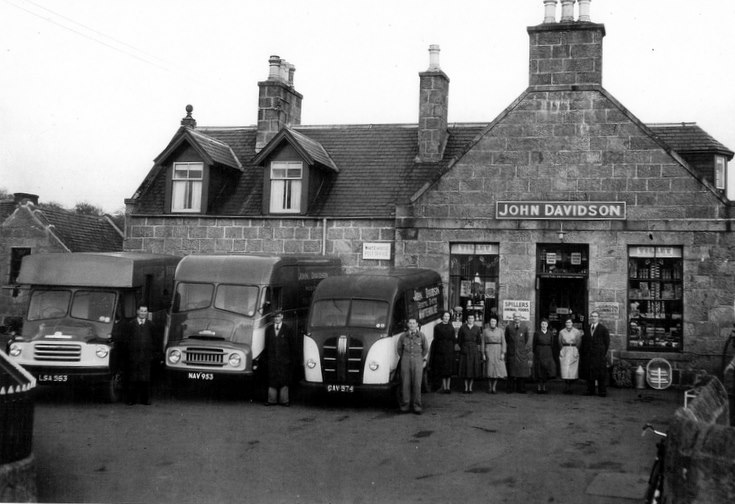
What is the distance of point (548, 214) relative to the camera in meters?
18.5

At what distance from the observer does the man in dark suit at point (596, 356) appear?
15.8 m

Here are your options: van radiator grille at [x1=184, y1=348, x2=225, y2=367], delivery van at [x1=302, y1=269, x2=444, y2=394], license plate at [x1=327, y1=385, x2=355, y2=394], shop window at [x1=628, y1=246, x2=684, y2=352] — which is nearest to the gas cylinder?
shop window at [x1=628, y1=246, x2=684, y2=352]

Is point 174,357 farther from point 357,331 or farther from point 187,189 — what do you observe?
point 187,189

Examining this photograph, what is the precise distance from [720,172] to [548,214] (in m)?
7.16

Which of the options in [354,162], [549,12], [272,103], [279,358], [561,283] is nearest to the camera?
[279,358]

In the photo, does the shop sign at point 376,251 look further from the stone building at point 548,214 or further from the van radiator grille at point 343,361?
the van radiator grille at point 343,361

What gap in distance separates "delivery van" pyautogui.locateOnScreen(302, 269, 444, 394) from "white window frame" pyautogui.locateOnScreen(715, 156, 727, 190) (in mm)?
Answer: 11621

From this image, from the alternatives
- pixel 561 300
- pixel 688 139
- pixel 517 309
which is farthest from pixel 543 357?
pixel 688 139

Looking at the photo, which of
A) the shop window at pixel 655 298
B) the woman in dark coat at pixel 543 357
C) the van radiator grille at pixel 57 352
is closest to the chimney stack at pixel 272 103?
the van radiator grille at pixel 57 352

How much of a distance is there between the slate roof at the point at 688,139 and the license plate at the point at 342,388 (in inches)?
514

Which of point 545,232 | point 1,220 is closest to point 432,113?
point 545,232

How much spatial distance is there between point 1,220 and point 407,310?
83.9ft

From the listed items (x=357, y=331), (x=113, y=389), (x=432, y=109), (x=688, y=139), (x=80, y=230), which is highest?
(x=432, y=109)

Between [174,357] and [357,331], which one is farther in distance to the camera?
[174,357]
